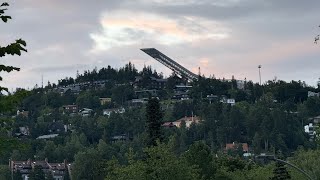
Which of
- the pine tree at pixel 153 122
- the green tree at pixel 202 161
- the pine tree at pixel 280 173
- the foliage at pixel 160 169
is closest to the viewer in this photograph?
the foliage at pixel 160 169

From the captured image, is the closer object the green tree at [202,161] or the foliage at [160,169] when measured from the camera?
the foliage at [160,169]

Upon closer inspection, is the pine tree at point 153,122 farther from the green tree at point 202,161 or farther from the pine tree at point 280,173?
the pine tree at point 280,173

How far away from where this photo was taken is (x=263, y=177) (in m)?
93.1

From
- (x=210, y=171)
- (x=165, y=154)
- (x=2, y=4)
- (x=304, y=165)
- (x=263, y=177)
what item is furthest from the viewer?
(x=304, y=165)

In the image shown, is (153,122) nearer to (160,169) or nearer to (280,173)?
(280,173)

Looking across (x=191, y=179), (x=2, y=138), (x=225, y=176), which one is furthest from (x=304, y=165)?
(x=2, y=138)

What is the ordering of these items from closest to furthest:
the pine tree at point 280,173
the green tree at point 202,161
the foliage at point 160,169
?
the foliage at point 160,169, the green tree at point 202,161, the pine tree at point 280,173

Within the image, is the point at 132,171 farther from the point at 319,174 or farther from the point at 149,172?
the point at 319,174

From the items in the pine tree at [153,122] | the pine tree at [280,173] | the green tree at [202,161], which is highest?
the pine tree at [153,122]

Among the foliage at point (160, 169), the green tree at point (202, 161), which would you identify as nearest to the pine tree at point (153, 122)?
the green tree at point (202, 161)

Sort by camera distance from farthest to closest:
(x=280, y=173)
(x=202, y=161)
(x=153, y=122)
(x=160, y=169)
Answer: (x=280, y=173), (x=153, y=122), (x=202, y=161), (x=160, y=169)

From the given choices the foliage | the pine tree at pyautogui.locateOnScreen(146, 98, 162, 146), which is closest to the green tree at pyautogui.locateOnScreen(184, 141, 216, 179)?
the pine tree at pyautogui.locateOnScreen(146, 98, 162, 146)

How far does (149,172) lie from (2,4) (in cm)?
4198

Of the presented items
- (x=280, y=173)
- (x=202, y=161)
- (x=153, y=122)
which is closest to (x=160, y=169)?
(x=202, y=161)
